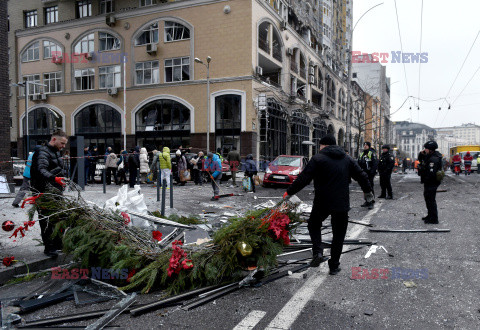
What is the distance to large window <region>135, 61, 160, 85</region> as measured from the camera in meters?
30.1

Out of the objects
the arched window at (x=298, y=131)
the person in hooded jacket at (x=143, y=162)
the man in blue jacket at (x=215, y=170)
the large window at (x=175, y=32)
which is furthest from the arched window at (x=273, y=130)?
the man in blue jacket at (x=215, y=170)

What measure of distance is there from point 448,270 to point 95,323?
4.35m

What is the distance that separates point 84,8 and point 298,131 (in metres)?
23.6

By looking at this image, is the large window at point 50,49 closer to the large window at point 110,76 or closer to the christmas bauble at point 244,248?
the large window at point 110,76

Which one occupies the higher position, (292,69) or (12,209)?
(292,69)

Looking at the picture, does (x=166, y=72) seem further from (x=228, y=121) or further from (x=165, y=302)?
(x=165, y=302)

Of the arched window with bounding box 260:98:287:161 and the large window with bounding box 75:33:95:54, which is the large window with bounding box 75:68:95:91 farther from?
the arched window with bounding box 260:98:287:161

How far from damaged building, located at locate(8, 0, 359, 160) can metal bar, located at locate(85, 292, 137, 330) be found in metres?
22.4

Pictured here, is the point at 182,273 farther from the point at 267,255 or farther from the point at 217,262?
the point at 267,255

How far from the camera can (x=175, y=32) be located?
29172 mm

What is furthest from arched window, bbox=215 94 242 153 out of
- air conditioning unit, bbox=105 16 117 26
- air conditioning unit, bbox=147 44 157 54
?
air conditioning unit, bbox=105 16 117 26

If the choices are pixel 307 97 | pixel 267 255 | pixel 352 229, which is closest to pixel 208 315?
pixel 267 255

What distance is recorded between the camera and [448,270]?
15.5 feet

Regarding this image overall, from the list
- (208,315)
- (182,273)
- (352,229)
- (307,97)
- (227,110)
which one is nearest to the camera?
(208,315)
